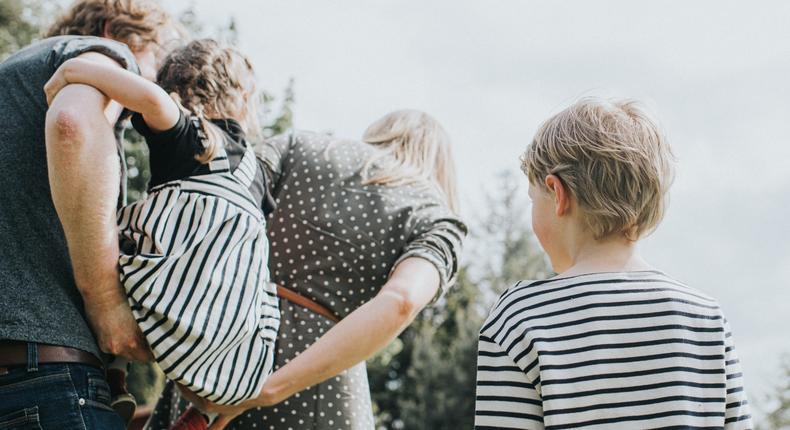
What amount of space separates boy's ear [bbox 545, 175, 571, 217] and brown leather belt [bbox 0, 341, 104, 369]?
1099 mm

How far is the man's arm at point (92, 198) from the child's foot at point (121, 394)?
0.15m

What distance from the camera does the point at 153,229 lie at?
72.1 inches

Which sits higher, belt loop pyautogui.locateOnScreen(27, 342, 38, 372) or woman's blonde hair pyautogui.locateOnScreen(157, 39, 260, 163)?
woman's blonde hair pyautogui.locateOnScreen(157, 39, 260, 163)

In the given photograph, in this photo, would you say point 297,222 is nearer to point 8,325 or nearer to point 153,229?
point 153,229

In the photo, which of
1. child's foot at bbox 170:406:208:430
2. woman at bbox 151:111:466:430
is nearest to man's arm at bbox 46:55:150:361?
child's foot at bbox 170:406:208:430

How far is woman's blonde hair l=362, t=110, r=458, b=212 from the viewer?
2623mm

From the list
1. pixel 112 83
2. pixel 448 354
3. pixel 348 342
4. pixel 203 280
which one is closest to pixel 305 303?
pixel 348 342

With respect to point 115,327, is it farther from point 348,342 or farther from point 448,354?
point 448,354

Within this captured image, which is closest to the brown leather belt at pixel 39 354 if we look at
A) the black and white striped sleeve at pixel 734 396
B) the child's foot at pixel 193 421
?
the child's foot at pixel 193 421

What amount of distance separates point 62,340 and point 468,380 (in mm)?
15820

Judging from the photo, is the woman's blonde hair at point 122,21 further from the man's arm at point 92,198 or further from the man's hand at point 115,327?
the man's hand at point 115,327

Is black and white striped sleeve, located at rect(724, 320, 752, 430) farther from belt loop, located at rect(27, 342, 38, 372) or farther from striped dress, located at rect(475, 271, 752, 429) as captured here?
belt loop, located at rect(27, 342, 38, 372)

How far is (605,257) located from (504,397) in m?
0.38

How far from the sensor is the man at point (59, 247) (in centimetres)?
162
